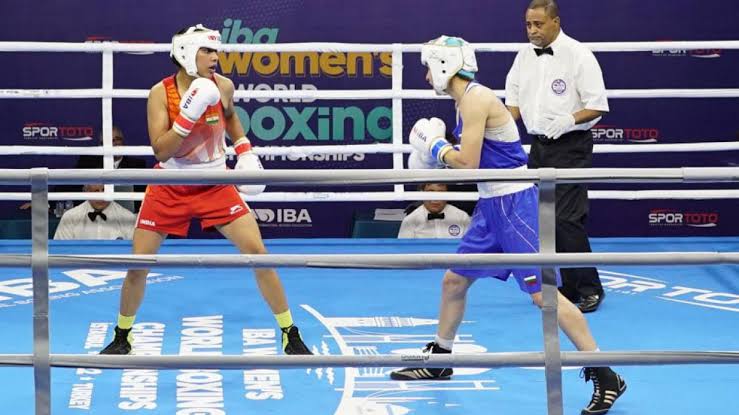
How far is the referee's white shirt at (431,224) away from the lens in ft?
25.7

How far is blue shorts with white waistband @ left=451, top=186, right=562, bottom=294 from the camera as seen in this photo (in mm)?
4688

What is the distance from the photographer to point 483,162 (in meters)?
4.83

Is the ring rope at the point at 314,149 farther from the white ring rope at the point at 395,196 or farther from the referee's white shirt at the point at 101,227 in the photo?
the referee's white shirt at the point at 101,227

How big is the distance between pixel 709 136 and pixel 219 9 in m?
3.54

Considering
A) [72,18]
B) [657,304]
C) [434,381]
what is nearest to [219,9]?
[72,18]

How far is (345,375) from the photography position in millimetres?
4949

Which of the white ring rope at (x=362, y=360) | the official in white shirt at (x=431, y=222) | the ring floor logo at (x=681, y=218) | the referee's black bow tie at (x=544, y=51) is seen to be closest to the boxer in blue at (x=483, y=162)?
the white ring rope at (x=362, y=360)

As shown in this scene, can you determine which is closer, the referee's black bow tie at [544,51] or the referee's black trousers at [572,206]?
the referee's black trousers at [572,206]

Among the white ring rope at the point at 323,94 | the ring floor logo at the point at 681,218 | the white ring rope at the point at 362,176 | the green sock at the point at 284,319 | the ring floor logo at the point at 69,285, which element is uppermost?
the white ring rope at the point at 323,94

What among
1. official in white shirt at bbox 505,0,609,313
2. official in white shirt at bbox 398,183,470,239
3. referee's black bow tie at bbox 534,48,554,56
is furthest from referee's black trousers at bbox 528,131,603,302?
official in white shirt at bbox 398,183,470,239

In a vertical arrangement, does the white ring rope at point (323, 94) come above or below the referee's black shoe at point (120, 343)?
above

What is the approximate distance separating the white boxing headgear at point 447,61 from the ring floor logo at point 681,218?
4857mm

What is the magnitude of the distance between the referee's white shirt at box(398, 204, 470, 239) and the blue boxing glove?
308 cm

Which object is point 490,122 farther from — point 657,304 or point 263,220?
point 263,220
